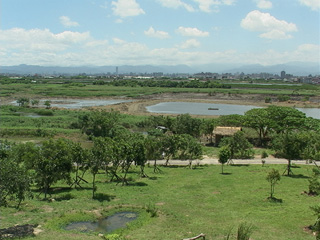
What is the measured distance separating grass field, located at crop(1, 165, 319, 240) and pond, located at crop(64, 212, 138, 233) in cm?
58

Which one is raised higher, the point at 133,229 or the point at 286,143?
the point at 286,143

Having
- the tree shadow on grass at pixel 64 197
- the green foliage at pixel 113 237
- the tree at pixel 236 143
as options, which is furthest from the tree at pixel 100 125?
the green foliage at pixel 113 237

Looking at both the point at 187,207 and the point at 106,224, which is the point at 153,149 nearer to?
the point at 187,207

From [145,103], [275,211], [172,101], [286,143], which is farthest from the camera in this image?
[172,101]

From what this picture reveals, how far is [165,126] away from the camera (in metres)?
56.5

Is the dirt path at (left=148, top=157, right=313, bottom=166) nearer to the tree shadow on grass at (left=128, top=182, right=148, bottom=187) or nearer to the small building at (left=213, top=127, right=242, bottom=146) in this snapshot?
the small building at (left=213, top=127, right=242, bottom=146)

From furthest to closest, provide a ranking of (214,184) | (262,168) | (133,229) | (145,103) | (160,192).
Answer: (145,103), (262,168), (214,184), (160,192), (133,229)

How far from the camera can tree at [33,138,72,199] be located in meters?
21.5

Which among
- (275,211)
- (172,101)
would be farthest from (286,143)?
(172,101)

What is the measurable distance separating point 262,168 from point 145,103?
259 feet

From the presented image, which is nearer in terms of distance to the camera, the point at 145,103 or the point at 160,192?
the point at 160,192

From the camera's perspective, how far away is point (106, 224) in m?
17.8

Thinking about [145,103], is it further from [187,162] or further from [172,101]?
[187,162]

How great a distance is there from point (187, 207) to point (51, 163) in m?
10.1
